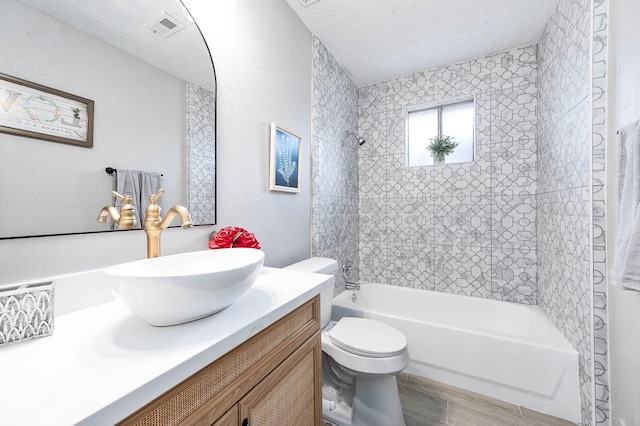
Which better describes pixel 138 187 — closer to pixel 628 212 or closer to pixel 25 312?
pixel 25 312

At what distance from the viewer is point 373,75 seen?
2639 mm

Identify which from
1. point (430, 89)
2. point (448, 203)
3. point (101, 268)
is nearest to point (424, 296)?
point (448, 203)

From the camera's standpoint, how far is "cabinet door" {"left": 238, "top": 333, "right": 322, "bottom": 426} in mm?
673

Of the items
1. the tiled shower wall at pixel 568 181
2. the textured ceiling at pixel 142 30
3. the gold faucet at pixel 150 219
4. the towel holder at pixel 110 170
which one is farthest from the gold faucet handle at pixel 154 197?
the tiled shower wall at pixel 568 181

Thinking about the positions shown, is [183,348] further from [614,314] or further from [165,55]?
[614,314]

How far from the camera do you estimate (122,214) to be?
82 cm

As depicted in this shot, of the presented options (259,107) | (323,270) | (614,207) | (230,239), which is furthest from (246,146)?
(614,207)

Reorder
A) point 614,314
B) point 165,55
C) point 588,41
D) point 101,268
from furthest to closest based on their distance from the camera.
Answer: point 588,41, point 614,314, point 165,55, point 101,268

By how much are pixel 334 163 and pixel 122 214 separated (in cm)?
178

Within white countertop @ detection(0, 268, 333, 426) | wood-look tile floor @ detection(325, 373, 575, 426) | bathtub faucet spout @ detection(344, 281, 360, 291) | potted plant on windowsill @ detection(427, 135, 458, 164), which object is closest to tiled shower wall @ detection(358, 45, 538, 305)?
potted plant on windowsill @ detection(427, 135, 458, 164)

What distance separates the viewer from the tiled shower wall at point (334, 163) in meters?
2.07

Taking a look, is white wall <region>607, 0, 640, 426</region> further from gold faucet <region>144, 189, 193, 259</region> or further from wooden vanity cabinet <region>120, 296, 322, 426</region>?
gold faucet <region>144, 189, 193, 259</region>

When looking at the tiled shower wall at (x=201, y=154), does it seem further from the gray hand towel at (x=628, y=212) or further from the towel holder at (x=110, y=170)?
the gray hand towel at (x=628, y=212)

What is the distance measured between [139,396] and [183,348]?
118mm
